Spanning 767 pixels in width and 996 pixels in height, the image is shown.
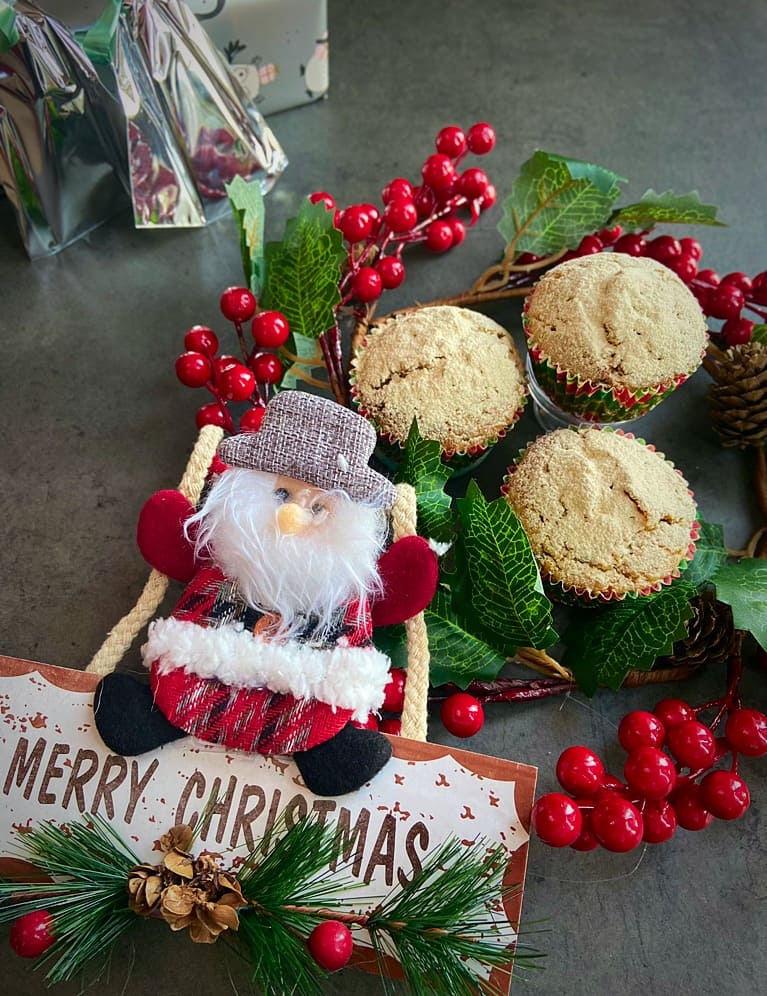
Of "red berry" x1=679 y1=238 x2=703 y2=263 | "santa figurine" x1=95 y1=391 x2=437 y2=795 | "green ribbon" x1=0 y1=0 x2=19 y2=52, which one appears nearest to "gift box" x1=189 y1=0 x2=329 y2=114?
"green ribbon" x1=0 y1=0 x2=19 y2=52

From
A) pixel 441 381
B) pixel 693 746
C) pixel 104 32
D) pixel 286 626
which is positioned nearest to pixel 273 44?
pixel 104 32

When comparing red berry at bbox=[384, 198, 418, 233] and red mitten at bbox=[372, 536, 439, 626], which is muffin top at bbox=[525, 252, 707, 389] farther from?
red mitten at bbox=[372, 536, 439, 626]

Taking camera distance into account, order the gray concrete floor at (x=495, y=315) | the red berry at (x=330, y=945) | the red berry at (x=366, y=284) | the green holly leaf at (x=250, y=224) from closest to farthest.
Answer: the red berry at (x=330, y=945), the gray concrete floor at (x=495, y=315), the green holly leaf at (x=250, y=224), the red berry at (x=366, y=284)

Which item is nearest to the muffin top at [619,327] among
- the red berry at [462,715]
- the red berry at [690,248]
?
the red berry at [690,248]

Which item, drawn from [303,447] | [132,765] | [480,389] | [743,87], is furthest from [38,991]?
[743,87]

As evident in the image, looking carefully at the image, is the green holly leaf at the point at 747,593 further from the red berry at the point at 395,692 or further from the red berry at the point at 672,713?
the red berry at the point at 395,692

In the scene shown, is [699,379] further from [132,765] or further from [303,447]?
[132,765]
